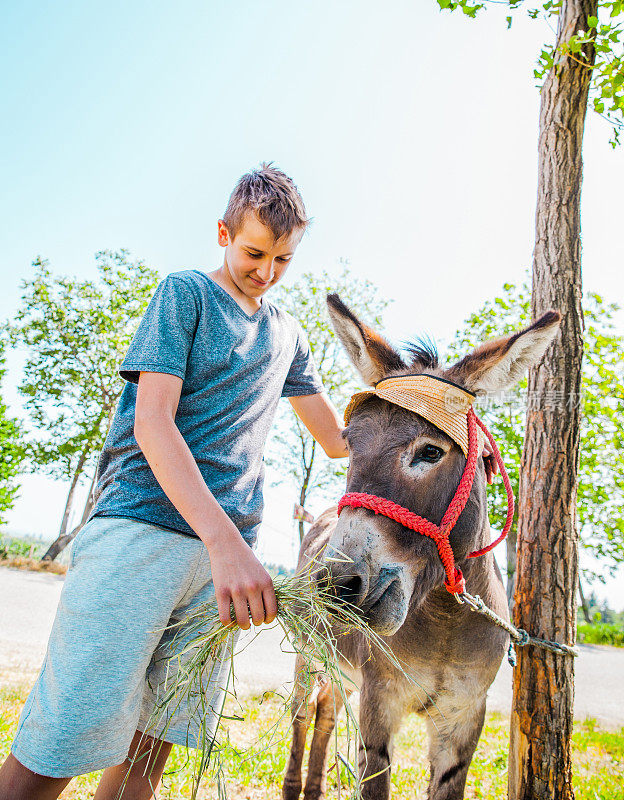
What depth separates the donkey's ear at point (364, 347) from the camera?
Result: 2.50 m

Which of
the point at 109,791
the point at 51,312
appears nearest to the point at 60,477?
the point at 51,312

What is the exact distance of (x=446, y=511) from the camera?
6.59 feet

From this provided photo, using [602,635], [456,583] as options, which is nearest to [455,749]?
[456,583]

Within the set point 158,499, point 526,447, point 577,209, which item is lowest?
point 158,499

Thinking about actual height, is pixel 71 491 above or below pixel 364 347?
below

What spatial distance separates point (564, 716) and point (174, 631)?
7.42 feet

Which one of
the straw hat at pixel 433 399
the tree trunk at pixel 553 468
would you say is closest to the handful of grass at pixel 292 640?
the straw hat at pixel 433 399

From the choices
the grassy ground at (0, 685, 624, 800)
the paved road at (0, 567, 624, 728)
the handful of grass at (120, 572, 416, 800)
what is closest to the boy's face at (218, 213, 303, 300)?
the handful of grass at (120, 572, 416, 800)

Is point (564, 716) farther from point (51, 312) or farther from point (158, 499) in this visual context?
point (51, 312)

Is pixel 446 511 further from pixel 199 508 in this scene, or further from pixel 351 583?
pixel 199 508

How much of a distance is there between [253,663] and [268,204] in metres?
8.98

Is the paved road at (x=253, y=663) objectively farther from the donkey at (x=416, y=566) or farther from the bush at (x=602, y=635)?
the bush at (x=602, y=635)

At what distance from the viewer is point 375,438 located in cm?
206

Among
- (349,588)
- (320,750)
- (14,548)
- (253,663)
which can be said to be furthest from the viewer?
(14,548)
